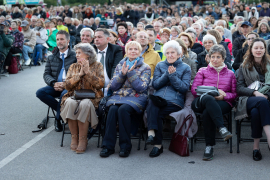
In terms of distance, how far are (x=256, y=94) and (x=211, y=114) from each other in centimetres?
78

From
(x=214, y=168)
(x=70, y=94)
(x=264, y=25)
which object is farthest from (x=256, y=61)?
(x=264, y=25)

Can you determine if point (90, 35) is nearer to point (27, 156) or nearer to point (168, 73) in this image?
point (168, 73)

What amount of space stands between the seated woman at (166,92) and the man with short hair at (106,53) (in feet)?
3.38

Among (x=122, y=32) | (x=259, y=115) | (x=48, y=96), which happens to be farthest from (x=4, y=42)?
(x=259, y=115)

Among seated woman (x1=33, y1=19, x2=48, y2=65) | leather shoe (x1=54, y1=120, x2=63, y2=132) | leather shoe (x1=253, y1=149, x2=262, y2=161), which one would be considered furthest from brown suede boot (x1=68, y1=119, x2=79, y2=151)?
→ seated woman (x1=33, y1=19, x2=48, y2=65)

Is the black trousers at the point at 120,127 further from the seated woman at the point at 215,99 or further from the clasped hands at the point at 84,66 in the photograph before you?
the seated woman at the point at 215,99

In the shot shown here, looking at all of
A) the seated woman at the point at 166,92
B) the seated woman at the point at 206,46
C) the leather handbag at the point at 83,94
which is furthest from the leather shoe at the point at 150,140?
the seated woman at the point at 206,46

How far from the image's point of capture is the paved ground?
14.3 ft

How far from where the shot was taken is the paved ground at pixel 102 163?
172 inches

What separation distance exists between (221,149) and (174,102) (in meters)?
1.02

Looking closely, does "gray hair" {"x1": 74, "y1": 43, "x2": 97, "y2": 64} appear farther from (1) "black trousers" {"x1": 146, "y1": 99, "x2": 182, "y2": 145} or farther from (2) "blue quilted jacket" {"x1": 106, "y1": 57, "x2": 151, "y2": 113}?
(1) "black trousers" {"x1": 146, "y1": 99, "x2": 182, "y2": 145}

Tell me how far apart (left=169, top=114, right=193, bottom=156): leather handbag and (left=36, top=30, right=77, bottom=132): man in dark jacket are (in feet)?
7.18

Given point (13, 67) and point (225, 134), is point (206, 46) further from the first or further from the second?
point (13, 67)

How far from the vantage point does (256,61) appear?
5520 mm
